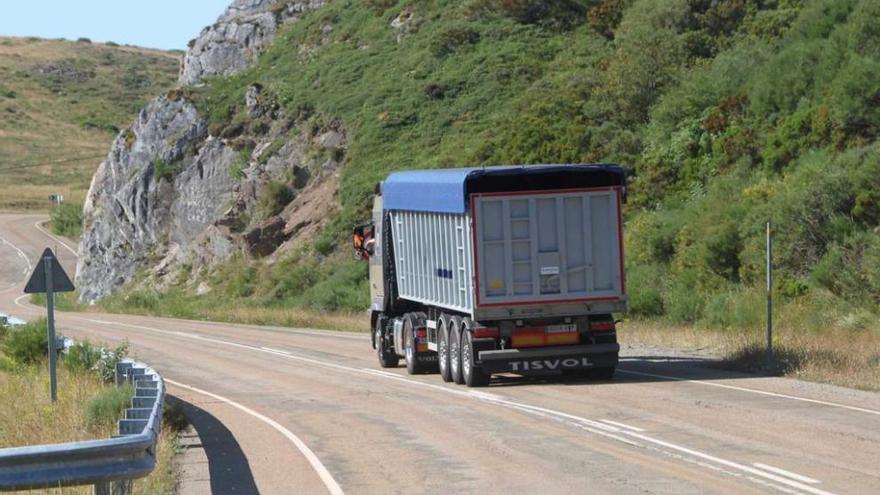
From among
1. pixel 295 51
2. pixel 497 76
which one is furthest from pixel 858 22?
pixel 295 51

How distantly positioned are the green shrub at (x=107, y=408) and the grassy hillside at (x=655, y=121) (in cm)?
1043

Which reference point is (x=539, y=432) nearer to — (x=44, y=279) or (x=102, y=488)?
(x=102, y=488)

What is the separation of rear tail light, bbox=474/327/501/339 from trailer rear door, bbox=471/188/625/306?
0.46 metres

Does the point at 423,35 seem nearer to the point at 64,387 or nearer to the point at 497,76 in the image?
the point at 497,76

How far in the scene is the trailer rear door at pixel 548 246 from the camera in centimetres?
2142

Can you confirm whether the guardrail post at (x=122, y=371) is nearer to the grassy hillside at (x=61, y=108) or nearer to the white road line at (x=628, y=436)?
the white road line at (x=628, y=436)

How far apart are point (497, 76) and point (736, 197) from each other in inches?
942

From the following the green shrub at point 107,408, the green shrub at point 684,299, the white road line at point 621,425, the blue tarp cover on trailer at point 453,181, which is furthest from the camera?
the green shrub at point 684,299

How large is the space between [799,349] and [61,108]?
148873 millimetres

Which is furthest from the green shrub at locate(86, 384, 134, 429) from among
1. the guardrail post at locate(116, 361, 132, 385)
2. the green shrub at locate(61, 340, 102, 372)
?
the green shrub at locate(61, 340, 102, 372)

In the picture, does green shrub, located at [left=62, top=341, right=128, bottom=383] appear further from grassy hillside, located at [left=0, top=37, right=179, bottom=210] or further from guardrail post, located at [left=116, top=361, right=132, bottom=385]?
grassy hillside, located at [left=0, top=37, right=179, bottom=210]

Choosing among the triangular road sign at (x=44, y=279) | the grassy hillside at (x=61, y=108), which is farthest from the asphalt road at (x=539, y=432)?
the grassy hillside at (x=61, y=108)

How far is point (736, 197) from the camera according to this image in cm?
3641

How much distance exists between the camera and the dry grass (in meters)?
20.3
